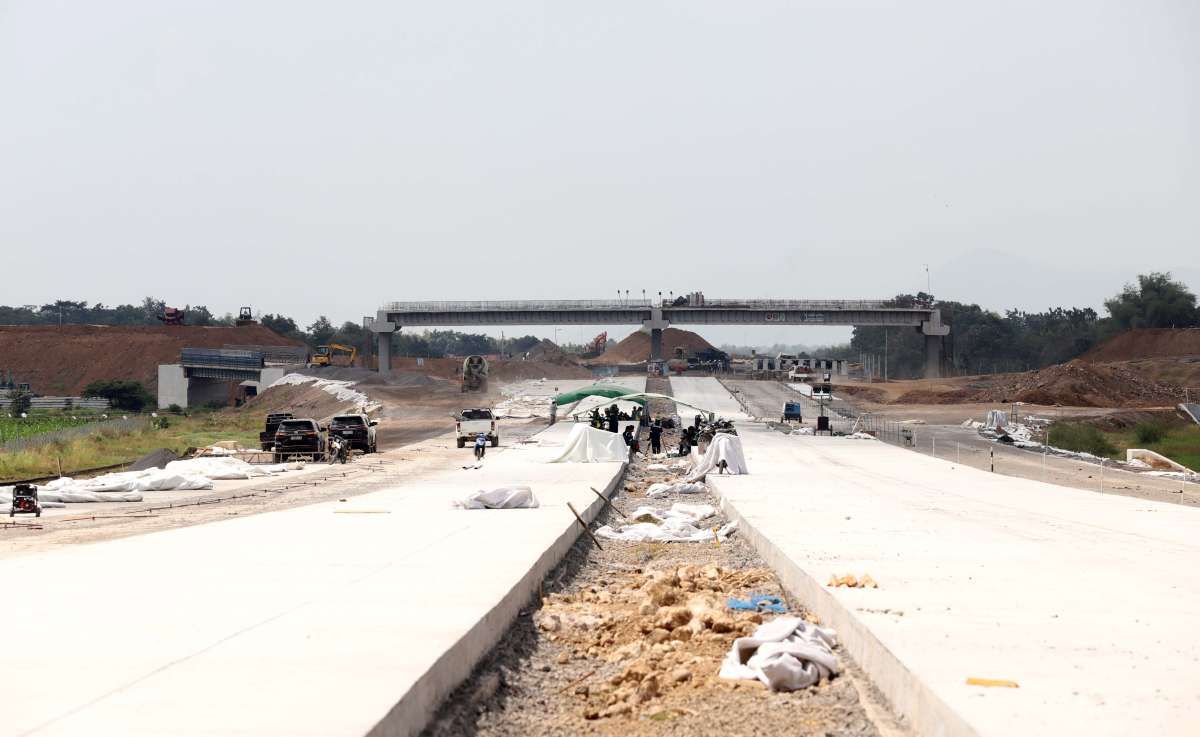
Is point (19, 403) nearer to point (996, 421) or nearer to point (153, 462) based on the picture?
point (153, 462)

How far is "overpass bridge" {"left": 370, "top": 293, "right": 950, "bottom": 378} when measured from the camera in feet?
436

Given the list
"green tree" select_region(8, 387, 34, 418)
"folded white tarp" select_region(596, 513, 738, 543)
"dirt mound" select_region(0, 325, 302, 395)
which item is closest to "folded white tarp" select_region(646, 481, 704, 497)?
"folded white tarp" select_region(596, 513, 738, 543)

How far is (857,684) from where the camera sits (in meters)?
9.82

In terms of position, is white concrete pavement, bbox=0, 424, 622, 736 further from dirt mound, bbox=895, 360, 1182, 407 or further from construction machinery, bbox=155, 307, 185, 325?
construction machinery, bbox=155, 307, 185, 325

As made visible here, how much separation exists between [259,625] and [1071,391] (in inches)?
4209

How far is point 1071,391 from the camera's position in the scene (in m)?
108

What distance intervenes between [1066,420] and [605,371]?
74030mm

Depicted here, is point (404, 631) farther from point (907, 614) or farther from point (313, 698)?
point (907, 614)

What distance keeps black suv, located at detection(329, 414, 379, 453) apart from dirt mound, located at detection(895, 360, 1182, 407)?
65.5 meters

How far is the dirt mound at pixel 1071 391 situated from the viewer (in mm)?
106500

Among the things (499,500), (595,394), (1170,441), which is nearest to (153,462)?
(499,500)

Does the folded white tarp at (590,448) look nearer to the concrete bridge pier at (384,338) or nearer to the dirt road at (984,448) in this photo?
the dirt road at (984,448)

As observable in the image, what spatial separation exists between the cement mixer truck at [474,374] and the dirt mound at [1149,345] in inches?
3460

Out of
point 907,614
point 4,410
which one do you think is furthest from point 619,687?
point 4,410
